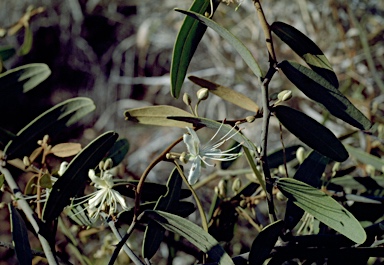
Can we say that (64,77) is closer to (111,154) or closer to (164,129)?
(164,129)

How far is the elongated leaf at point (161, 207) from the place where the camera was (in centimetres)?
78

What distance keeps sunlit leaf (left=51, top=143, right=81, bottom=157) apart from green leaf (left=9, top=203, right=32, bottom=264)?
0.14m

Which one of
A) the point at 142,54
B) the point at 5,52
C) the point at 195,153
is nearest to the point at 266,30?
the point at 195,153

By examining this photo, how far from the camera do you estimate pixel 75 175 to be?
0.72 meters

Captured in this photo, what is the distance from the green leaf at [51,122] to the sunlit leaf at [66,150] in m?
0.07

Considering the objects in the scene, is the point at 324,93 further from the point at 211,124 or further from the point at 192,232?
the point at 192,232

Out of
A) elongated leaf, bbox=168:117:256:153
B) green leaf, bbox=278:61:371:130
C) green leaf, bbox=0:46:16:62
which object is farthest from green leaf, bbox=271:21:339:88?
green leaf, bbox=0:46:16:62

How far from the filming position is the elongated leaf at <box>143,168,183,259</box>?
30.7 inches

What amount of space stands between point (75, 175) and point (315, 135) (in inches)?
13.3

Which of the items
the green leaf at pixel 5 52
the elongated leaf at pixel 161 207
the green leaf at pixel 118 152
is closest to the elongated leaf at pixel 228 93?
the elongated leaf at pixel 161 207

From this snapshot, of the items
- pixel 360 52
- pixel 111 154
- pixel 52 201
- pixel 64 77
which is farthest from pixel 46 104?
pixel 52 201

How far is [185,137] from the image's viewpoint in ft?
2.23

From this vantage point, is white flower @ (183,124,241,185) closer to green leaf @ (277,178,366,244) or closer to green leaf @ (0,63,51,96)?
green leaf @ (277,178,366,244)

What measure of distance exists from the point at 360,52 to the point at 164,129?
102 centimetres
